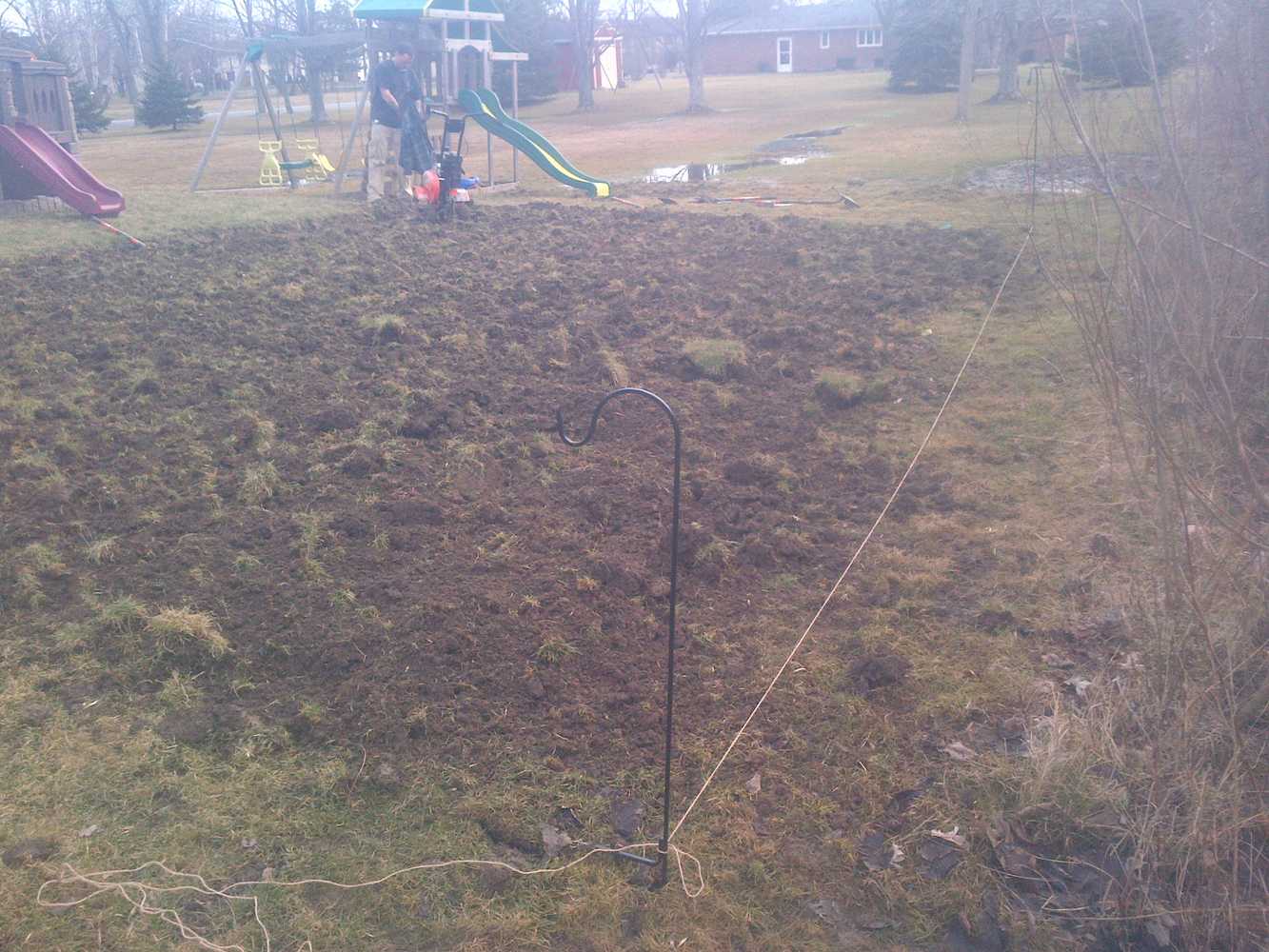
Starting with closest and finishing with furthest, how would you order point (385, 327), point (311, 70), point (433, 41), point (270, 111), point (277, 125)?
point (385, 327), point (433, 41), point (270, 111), point (277, 125), point (311, 70)

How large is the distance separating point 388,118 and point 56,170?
4.19 meters

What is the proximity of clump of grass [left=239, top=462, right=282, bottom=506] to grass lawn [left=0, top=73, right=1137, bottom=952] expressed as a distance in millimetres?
18

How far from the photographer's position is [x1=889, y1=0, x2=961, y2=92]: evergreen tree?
109 feet

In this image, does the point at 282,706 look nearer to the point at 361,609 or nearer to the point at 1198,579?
the point at 361,609

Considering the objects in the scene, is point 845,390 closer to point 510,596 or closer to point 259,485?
point 510,596

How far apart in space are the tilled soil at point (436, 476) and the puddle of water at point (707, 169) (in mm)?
8586

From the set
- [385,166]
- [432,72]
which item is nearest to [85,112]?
[432,72]

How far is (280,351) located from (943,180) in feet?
38.2

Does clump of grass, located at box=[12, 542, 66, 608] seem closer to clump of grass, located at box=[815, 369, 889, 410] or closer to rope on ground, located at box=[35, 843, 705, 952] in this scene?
rope on ground, located at box=[35, 843, 705, 952]

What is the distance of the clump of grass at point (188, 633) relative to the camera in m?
4.06

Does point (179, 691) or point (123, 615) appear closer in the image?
point (179, 691)

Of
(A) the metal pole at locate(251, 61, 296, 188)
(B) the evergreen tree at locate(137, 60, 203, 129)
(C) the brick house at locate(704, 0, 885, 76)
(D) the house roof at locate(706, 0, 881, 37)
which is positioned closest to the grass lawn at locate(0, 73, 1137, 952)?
(A) the metal pole at locate(251, 61, 296, 188)

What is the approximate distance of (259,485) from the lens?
5.33m

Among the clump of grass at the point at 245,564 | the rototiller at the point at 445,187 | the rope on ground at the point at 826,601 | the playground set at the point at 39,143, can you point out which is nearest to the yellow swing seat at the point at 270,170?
the playground set at the point at 39,143
